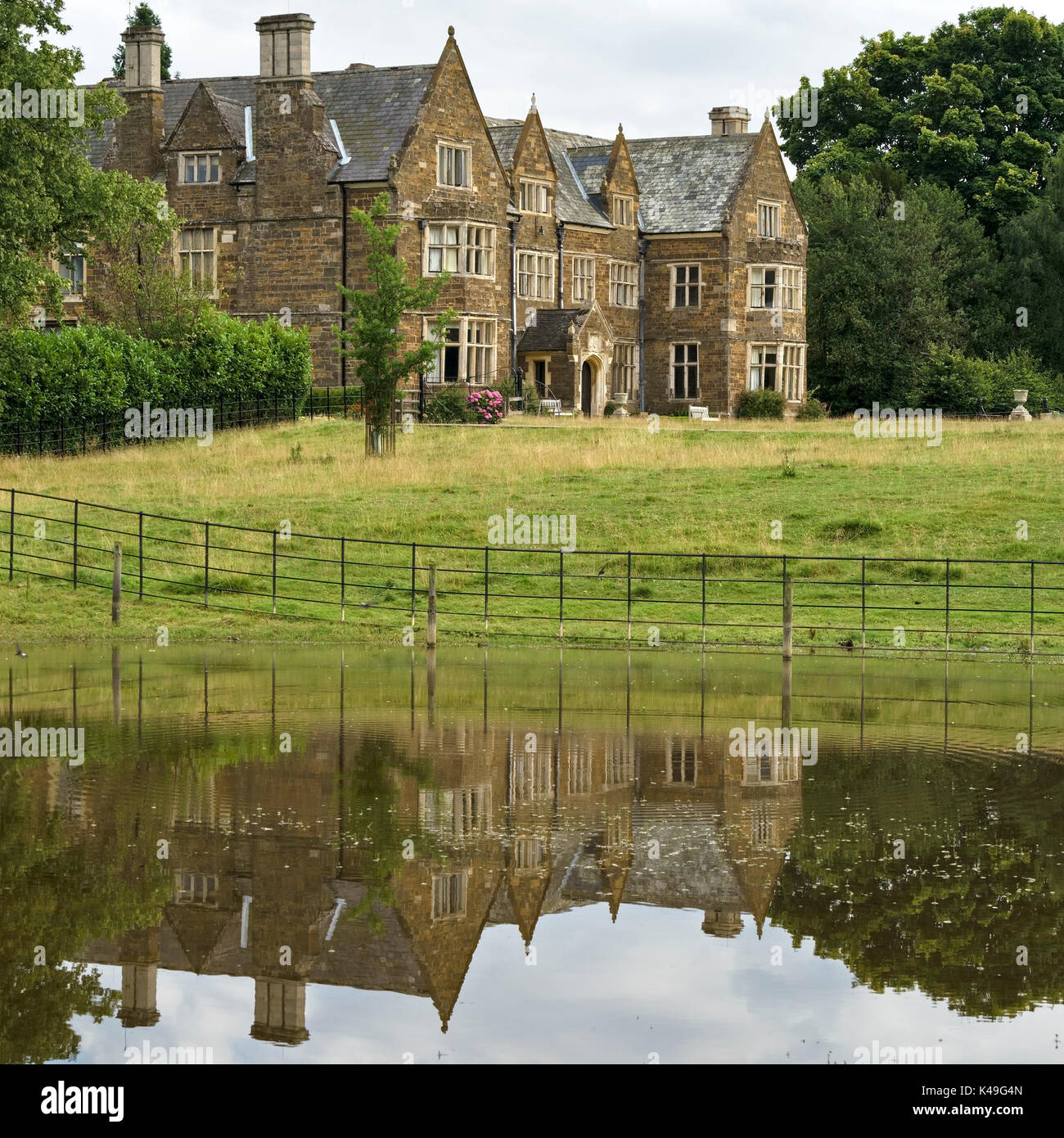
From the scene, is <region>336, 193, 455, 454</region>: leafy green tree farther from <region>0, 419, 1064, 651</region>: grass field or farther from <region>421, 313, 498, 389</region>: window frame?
<region>421, 313, 498, 389</region>: window frame

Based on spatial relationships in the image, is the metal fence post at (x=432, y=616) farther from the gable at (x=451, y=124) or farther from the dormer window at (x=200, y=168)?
the dormer window at (x=200, y=168)

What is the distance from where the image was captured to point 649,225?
217 ft

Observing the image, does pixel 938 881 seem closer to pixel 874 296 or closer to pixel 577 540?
pixel 577 540

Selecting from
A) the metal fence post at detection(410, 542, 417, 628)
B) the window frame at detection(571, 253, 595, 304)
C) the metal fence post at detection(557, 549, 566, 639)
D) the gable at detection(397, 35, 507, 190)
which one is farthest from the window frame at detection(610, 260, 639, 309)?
Result: the metal fence post at detection(410, 542, 417, 628)

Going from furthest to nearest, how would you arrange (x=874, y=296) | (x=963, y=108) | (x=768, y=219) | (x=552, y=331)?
1. (x=963, y=108)
2. (x=874, y=296)
3. (x=768, y=219)
4. (x=552, y=331)

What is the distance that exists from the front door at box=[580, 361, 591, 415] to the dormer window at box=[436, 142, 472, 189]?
8.79 metres

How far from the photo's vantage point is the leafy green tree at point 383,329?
4191cm

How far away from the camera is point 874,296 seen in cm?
6906

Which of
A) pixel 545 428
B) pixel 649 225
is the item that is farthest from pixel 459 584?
pixel 649 225

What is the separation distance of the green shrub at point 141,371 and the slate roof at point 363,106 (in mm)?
6593

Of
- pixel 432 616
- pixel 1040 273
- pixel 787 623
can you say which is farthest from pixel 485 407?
pixel 1040 273

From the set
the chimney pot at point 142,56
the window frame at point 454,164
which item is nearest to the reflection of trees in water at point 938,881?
the window frame at point 454,164

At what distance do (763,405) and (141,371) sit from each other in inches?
1020
